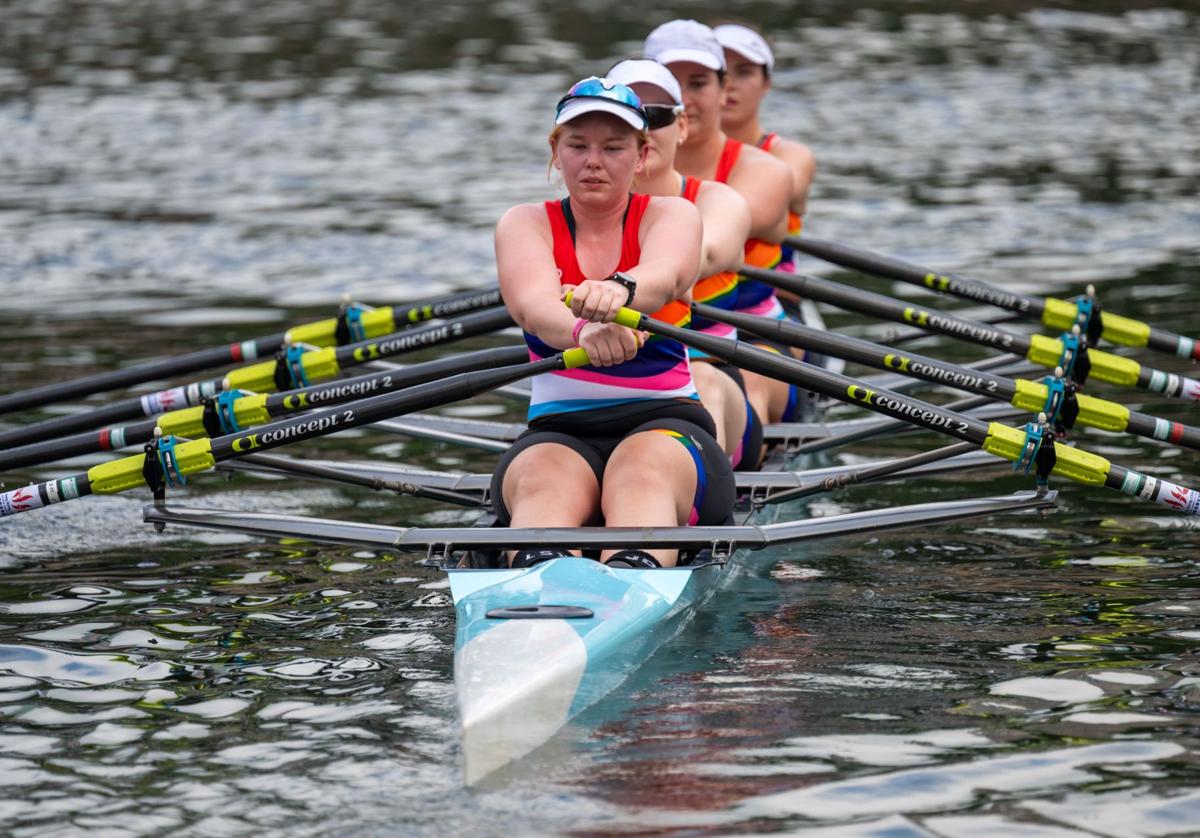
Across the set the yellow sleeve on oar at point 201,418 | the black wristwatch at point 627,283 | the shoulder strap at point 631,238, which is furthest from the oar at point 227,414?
the black wristwatch at point 627,283

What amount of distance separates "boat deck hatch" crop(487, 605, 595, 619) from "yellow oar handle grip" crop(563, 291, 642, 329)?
1153 millimetres

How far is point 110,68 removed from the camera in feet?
93.3

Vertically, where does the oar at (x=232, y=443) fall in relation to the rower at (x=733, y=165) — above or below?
below

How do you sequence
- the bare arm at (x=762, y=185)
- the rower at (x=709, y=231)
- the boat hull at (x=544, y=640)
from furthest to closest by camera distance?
the bare arm at (x=762, y=185) < the rower at (x=709, y=231) < the boat hull at (x=544, y=640)

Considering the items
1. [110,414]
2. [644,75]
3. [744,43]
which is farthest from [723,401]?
[744,43]

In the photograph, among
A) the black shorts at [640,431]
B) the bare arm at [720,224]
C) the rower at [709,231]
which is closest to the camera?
the black shorts at [640,431]

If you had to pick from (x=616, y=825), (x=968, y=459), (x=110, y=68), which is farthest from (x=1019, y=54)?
(x=616, y=825)

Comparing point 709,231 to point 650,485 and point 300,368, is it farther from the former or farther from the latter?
point 300,368

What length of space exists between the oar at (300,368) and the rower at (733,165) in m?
1.51

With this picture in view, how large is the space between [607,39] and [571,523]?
79.5 ft

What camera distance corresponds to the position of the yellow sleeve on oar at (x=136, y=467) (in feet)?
24.9

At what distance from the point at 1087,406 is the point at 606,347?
8.29 feet

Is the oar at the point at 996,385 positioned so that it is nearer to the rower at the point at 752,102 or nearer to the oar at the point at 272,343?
the oar at the point at 272,343

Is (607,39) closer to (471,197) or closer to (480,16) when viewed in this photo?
(480,16)
